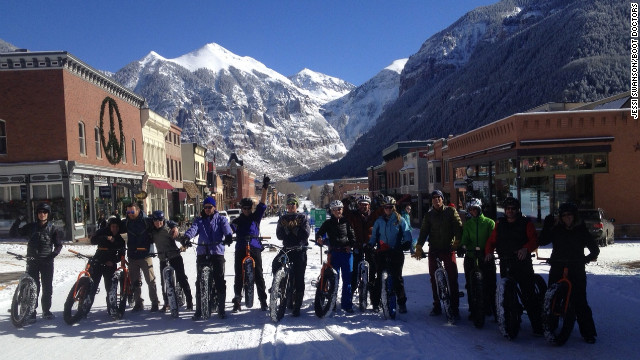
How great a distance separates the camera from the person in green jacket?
25.3 ft

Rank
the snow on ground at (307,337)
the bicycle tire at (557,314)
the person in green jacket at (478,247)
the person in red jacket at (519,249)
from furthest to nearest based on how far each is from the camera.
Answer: the person in green jacket at (478,247), the person in red jacket at (519,249), the bicycle tire at (557,314), the snow on ground at (307,337)

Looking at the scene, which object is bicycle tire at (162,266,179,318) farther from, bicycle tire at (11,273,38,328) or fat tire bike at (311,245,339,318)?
fat tire bike at (311,245,339,318)

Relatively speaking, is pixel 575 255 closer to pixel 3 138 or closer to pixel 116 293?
pixel 116 293

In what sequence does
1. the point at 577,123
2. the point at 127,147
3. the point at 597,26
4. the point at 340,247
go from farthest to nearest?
the point at 597,26, the point at 127,147, the point at 577,123, the point at 340,247

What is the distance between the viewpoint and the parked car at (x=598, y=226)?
20.2m

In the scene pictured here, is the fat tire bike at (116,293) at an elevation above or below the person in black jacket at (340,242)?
below

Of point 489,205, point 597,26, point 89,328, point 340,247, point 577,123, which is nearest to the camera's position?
point 89,328

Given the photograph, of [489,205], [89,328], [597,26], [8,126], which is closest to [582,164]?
[489,205]

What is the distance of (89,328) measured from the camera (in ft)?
26.3

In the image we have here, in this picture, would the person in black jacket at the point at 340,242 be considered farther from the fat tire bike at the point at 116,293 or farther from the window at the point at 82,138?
the window at the point at 82,138

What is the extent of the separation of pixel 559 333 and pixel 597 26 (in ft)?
411

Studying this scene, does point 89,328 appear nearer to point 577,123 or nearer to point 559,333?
point 559,333

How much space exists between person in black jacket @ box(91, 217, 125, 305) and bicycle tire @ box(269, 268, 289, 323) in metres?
2.76

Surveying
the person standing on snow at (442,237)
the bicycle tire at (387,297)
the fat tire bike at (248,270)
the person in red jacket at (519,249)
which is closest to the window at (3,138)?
the fat tire bike at (248,270)
